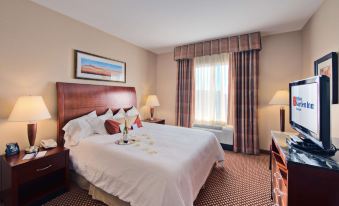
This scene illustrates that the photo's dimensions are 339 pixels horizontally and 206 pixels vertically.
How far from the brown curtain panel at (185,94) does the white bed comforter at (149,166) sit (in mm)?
1765

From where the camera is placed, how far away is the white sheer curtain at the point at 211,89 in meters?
3.95

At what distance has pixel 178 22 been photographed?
2.91 metres

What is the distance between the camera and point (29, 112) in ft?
6.46

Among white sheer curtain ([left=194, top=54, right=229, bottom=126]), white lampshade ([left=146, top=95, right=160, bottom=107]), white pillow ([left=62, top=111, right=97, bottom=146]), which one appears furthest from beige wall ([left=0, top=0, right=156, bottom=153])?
white sheer curtain ([left=194, top=54, right=229, bottom=126])

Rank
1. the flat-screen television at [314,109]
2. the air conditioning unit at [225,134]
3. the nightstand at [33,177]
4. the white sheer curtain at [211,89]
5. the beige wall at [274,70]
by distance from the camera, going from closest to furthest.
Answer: the flat-screen television at [314,109]
the nightstand at [33,177]
the beige wall at [274,70]
the air conditioning unit at [225,134]
the white sheer curtain at [211,89]

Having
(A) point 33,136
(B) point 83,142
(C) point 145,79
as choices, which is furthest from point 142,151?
(C) point 145,79

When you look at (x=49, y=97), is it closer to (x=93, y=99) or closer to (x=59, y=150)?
(x=93, y=99)

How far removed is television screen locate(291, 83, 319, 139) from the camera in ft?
4.24

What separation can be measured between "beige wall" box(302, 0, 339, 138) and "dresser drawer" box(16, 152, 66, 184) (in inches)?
140

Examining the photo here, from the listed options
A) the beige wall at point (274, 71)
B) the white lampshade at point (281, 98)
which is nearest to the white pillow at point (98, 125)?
the white lampshade at point (281, 98)

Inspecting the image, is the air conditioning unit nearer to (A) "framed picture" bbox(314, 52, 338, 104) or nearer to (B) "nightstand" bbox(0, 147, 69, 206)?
(A) "framed picture" bbox(314, 52, 338, 104)

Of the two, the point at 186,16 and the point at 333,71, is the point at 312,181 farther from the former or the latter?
the point at 186,16

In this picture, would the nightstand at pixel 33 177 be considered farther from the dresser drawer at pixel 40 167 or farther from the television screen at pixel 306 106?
the television screen at pixel 306 106

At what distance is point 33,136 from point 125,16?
2.30 metres
